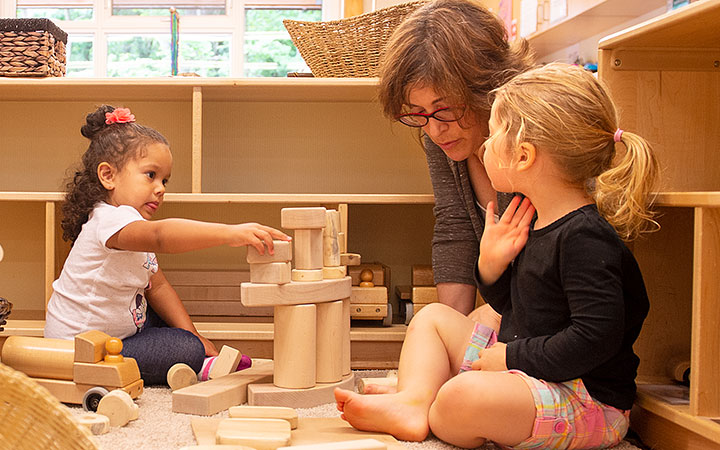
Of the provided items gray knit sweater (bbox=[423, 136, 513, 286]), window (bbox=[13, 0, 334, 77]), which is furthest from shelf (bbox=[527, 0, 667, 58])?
window (bbox=[13, 0, 334, 77])

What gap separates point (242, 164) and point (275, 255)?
3.05ft

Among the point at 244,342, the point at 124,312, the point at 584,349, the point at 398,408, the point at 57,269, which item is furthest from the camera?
the point at 57,269

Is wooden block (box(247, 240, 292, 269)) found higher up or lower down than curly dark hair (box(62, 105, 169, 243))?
lower down

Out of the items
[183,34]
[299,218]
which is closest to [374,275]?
[299,218]

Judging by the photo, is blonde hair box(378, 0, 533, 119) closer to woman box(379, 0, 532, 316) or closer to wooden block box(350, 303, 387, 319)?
woman box(379, 0, 532, 316)

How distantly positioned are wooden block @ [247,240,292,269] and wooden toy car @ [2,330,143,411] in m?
0.29

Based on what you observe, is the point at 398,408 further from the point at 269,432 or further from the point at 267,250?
the point at 267,250

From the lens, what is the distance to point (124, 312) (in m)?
1.44

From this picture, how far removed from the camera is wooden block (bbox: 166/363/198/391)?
1309 millimetres

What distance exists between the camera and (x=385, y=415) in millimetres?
1018

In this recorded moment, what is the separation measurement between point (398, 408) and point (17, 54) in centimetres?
126

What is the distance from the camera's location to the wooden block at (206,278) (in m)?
1.81

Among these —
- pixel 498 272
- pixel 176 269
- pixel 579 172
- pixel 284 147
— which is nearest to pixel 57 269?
pixel 176 269

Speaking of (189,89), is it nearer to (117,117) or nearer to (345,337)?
(117,117)
